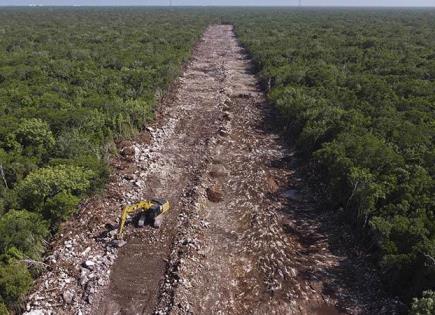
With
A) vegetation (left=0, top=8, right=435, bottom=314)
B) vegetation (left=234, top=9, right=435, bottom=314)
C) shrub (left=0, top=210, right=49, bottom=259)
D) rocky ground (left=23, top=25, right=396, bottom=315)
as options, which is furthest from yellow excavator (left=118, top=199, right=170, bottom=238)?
vegetation (left=234, top=9, right=435, bottom=314)

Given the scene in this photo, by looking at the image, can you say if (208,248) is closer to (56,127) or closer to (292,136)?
(56,127)

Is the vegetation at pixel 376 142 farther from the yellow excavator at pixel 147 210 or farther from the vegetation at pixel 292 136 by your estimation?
the yellow excavator at pixel 147 210

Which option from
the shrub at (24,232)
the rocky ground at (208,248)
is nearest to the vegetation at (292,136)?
the shrub at (24,232)

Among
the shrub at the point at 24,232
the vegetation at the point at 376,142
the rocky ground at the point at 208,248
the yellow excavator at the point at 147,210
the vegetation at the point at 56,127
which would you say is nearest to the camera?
the rocky ground at the point at 208,248

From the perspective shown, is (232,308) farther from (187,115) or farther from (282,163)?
(187,115)

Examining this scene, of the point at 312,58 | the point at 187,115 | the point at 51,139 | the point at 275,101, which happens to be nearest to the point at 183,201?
the point at 51,139

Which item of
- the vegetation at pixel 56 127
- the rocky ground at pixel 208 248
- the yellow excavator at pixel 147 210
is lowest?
the rocky ground at pixel 208 248
